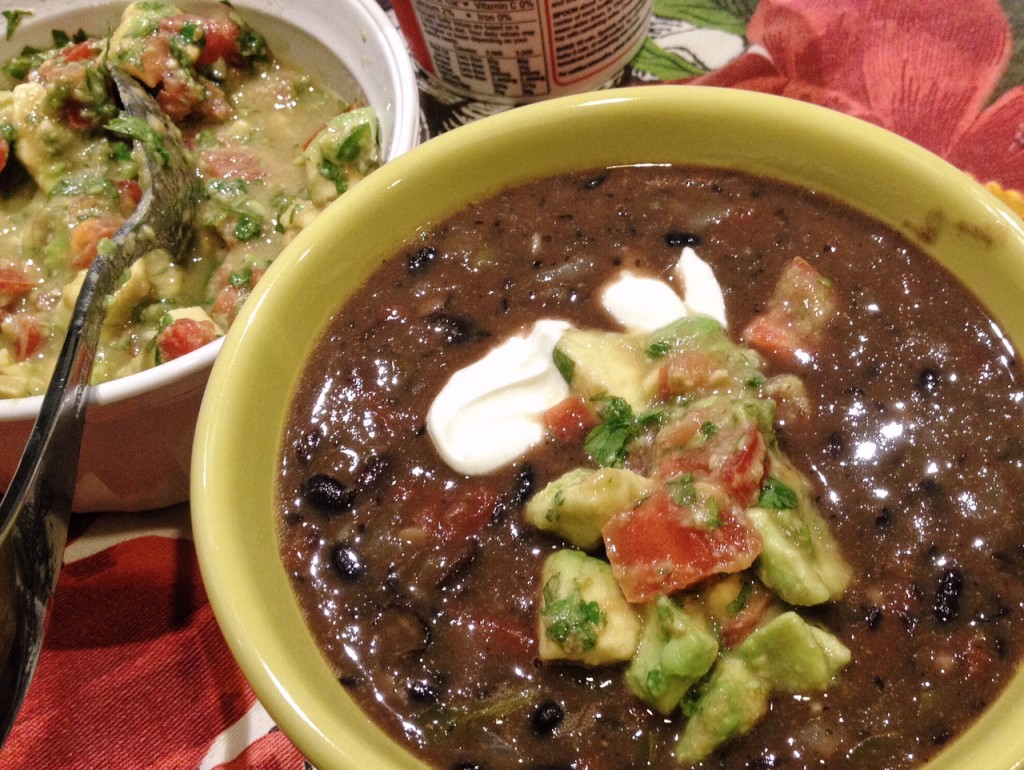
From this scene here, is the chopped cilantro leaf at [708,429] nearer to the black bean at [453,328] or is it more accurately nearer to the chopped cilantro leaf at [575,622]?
the chopped cilantro leaf at [575,622]

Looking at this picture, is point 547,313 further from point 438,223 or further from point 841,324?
point 841,324

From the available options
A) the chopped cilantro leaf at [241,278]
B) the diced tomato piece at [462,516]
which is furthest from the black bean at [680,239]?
the chopped cilantro leaf at [241,278]

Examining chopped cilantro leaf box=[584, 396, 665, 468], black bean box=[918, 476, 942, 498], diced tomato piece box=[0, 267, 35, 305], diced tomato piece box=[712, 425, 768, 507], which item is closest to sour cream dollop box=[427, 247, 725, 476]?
chopped cilantro leaf box=[584, 396, 665, 468]

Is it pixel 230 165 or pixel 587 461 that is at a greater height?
pixel 587 461

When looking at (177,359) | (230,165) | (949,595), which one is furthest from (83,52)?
(949,595)

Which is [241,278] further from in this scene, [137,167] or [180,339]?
[137,167]

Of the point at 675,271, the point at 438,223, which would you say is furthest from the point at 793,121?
the point at 438,223

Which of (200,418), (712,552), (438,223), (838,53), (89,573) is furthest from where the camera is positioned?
(838,53)
